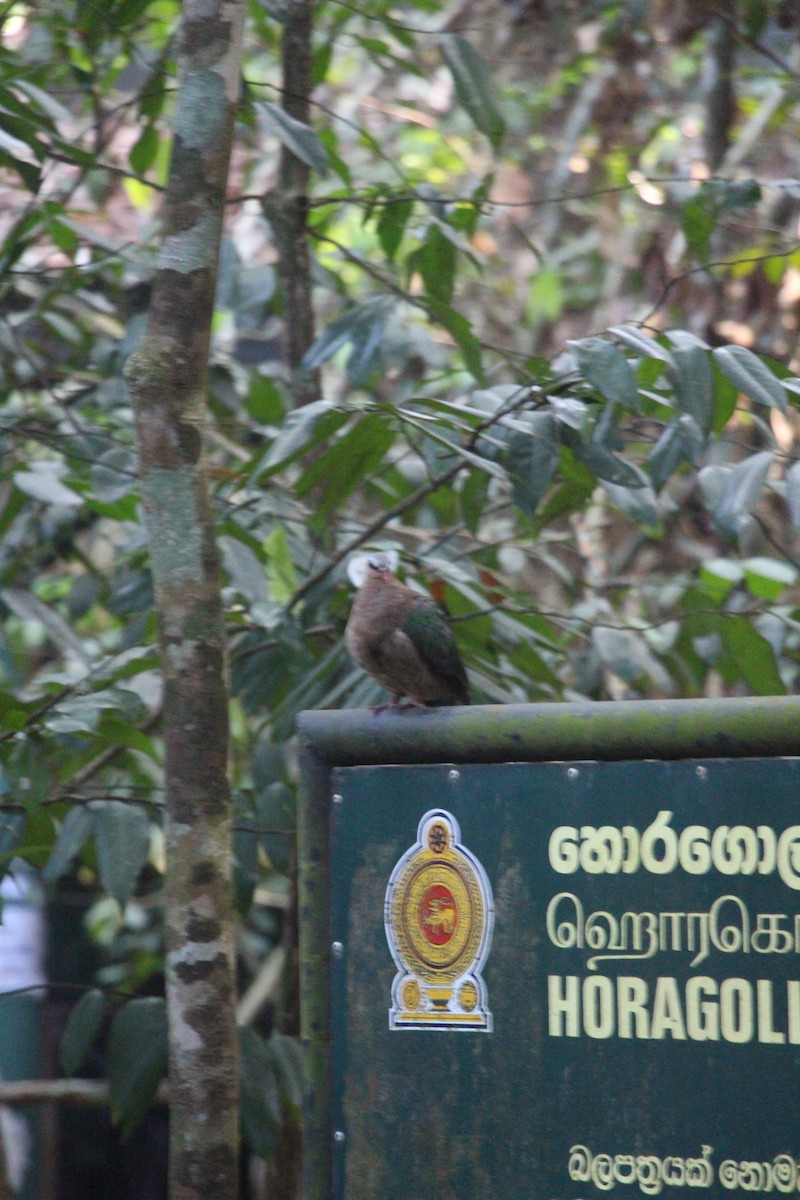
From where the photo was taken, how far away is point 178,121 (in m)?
2.07

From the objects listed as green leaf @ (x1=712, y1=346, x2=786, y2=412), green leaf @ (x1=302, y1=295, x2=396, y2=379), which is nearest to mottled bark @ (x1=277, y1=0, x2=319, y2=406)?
green leaf @ (x1=302, y1=295, x2=396, y2=379)

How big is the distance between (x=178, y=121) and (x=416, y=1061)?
141 centimetres

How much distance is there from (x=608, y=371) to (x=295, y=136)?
1082 millimetres

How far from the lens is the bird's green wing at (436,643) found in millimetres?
2551

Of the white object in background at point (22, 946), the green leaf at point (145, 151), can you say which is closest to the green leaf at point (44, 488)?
the green leaf at point (145, 151)

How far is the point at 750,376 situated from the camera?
221cm

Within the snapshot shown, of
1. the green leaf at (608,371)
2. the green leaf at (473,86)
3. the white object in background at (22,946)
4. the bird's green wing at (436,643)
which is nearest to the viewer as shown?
the green leaf at (608,371)

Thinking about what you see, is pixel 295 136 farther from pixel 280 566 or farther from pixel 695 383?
pixel 695 383

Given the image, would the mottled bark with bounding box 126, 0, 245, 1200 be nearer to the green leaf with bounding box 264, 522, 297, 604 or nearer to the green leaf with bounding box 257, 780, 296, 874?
the green leaf with bounding box 264, 522, 297, 604

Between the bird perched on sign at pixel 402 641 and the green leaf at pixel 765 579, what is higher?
the green leaf at pixel 765 579

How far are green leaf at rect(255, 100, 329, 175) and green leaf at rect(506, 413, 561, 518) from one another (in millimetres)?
863

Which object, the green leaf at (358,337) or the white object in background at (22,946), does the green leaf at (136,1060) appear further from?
the white object in background at (22,946)

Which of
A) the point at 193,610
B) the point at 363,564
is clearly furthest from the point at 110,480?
the point at 193,610

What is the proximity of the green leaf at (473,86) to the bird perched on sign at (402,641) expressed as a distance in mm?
1161
